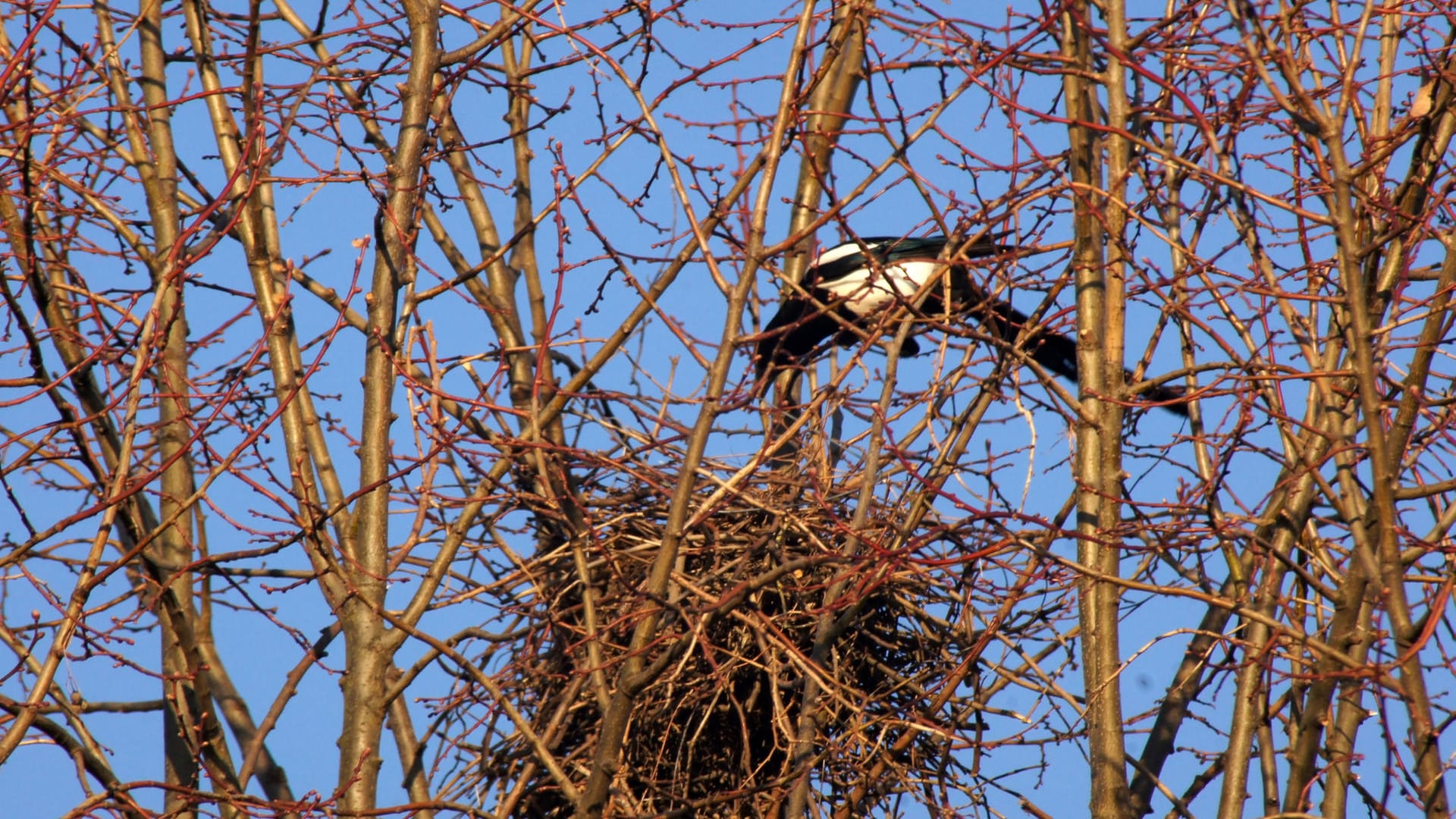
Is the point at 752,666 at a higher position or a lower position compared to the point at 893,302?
lower

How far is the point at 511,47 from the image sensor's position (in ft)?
20.4

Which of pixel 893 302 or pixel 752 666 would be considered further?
pixel 752 666

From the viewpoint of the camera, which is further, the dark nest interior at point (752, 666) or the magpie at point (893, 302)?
the dark nest interior at point (752, 666)

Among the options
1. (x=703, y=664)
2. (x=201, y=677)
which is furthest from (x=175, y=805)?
(x=703, y=664)

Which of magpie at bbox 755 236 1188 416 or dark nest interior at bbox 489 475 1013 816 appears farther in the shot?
dark nest interior at bbox 489 475 1013 816

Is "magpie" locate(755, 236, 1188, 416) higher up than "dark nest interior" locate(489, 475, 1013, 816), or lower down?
higher up

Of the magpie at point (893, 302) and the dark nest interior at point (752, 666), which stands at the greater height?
the magpie at point (893, 302)

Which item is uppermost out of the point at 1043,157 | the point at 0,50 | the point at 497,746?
the point at 0,50

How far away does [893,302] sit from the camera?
12.9 feet

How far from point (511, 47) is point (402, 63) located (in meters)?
1.09

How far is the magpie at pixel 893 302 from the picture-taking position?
12.7ft

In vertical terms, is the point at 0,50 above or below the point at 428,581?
above

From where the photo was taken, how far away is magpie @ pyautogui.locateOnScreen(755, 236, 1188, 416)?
3.86 metres

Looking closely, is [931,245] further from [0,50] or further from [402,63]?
[0,50]
